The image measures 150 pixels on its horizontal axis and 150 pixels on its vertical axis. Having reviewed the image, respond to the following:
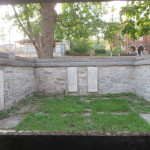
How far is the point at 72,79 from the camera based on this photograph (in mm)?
9906

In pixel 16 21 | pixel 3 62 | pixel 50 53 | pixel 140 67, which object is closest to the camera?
pixel 3 62

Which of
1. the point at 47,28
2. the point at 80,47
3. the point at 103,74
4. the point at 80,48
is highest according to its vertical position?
the point at 80,47

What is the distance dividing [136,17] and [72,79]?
583cm

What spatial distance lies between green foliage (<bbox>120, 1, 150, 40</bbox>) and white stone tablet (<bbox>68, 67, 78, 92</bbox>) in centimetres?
478

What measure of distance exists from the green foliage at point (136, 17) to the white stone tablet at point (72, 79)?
4777 mm

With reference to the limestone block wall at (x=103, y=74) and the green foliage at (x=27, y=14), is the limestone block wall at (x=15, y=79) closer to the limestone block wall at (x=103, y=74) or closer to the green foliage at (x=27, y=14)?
the limestone block wall at (x=103, y=74)

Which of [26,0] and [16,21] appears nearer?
[26,0]

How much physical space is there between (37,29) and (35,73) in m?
9.01

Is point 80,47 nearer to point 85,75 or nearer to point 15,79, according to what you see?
point 85,75

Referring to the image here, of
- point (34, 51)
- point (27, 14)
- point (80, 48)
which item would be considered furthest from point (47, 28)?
point (34, 51)

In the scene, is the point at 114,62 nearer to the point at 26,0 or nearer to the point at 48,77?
the point at 48,77

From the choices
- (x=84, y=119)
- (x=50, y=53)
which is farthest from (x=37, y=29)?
(x=84, y=119)
